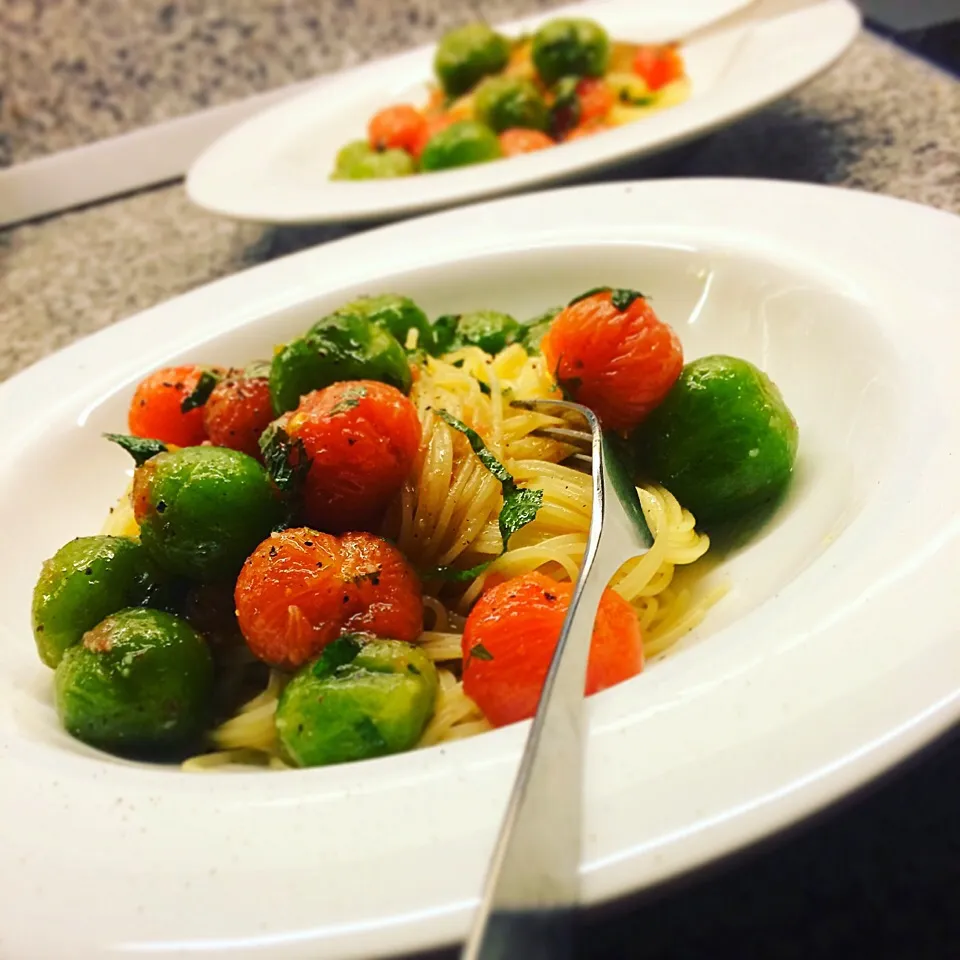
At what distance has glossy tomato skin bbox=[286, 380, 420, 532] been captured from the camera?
1.31 metres

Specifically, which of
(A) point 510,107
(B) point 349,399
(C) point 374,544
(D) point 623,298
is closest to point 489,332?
(D) point 623,298

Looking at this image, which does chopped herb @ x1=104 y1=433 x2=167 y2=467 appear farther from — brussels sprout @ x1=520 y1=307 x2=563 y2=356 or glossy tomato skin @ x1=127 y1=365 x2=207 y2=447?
brussels sprout @ x1=520 y1=307 x2=563 y2=356

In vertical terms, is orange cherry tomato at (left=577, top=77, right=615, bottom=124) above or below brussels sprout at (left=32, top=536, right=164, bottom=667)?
above

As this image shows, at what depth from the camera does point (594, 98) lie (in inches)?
117

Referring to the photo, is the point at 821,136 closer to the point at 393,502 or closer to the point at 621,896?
the point at 393,502

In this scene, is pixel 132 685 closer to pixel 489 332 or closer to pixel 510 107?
pixel 489 332

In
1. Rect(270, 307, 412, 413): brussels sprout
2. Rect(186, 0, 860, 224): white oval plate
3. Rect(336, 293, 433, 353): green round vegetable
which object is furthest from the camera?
Rect(186, 0, 860, 224): white oval plate

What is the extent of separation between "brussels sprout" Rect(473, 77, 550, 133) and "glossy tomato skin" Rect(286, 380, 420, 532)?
1.83 m

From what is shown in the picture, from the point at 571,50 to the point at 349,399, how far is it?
2.23 metres

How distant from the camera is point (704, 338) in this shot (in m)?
1.87

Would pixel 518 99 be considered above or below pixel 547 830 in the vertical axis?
above

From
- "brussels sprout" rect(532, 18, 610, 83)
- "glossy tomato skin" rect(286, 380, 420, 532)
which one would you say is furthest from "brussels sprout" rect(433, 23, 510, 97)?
"glossy tomato skin" rect(286, 380, 420, 532)

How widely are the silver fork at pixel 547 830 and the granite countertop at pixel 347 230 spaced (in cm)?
9

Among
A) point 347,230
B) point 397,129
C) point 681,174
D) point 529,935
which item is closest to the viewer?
point 529,935
